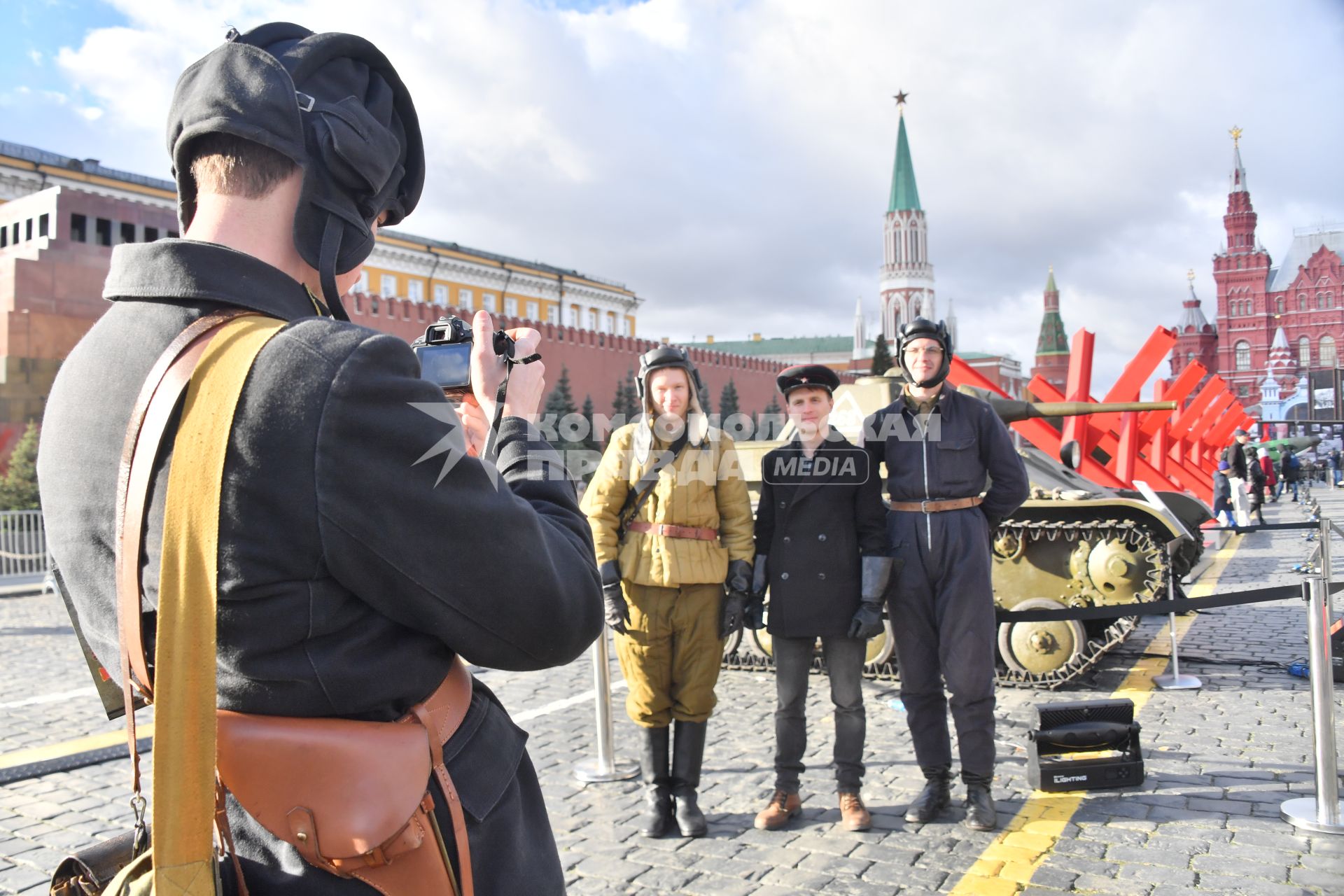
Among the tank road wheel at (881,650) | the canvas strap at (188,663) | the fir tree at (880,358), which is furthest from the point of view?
the fir tree at (880,358)

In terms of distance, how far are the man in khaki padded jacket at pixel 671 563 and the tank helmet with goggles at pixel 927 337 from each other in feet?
3.09

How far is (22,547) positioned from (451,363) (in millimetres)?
17239

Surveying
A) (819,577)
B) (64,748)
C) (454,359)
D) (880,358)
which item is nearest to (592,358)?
(880,358)

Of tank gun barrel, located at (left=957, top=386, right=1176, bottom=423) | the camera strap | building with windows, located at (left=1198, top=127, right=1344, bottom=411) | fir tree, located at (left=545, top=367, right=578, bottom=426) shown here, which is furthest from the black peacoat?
building with windows, located at (left=1198, top=127, right=1344, bottom=411)

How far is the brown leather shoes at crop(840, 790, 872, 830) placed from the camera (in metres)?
4.07

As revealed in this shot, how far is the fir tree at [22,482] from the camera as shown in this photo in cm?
1761

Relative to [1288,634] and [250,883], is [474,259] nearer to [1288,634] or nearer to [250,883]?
[1288,634]

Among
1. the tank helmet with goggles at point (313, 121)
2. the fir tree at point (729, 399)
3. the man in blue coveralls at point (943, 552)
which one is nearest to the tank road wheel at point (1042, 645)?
the man in blue coveralls at point (943, 552)

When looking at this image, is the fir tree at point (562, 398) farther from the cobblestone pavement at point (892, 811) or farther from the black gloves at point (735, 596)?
the black gloves at point (735, 596)

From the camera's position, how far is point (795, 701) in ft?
14.3

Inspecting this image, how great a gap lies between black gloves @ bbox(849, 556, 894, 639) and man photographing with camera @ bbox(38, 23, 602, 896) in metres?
2.96

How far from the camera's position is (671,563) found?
14.0 feet

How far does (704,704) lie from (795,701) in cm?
42

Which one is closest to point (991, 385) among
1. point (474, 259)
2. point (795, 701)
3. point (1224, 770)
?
point (1224, 770)
